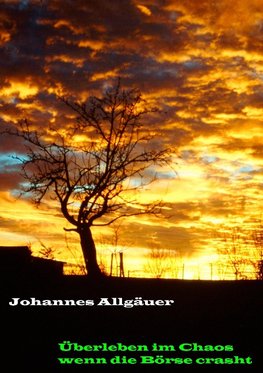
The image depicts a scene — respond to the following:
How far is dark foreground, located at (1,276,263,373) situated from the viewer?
9469mm

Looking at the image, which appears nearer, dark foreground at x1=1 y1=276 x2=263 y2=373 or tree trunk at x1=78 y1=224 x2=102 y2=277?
dark foreground at x1=1 y1=276 x2=263 y2=373

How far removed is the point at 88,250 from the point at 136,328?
496 centimetres

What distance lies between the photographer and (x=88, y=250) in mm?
15062

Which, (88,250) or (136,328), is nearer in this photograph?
(136,328)

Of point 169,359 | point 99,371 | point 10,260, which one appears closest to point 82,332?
point 99,371

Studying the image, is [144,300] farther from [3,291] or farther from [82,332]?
[3,291]

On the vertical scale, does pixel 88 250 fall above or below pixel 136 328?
above

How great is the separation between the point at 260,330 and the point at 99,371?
3.58 metres

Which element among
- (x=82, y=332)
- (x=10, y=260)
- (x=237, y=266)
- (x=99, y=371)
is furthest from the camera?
(x=237, y=266)

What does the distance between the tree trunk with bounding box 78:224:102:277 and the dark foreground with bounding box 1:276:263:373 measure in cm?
297

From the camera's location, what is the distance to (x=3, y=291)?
11.4 meters

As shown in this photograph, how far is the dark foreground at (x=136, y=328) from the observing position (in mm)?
9469

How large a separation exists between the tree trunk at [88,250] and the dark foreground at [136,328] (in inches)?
117

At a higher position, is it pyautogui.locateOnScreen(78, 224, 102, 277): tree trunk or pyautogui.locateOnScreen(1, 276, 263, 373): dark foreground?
pyautogui.locateOnScreen(78, 224, 102, 277): tree trunk
